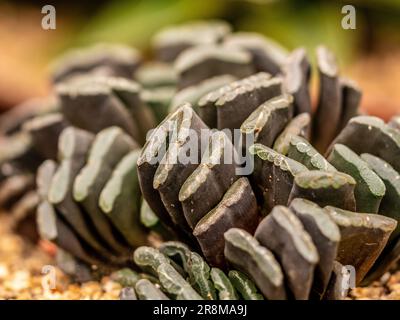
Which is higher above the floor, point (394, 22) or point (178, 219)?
point (394, 22)

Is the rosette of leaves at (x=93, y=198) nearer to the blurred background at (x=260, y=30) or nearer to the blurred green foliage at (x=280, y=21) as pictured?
the blurred background at (x=260, y=30)

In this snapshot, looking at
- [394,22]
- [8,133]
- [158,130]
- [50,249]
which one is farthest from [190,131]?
[394,22]

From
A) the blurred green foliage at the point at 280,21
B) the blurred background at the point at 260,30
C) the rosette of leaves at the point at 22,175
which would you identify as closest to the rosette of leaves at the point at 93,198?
the rosette of leaves at the point at 22,175

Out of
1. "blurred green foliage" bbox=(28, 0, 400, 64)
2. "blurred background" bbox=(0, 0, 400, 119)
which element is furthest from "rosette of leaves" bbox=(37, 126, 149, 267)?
"blurred green foliage" bbox=(28, 0, 400, 64)

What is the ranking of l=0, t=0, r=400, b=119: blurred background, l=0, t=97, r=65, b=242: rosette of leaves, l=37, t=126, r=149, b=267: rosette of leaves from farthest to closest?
1. l=0, t=0, r=400, b=119: blurred background
2. l=0, t=97, r=65, b=242: rosette of leaves
3. l=37, t=126, r=149, b=267: rosette of leaves

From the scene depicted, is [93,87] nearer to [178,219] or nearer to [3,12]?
[178,219]

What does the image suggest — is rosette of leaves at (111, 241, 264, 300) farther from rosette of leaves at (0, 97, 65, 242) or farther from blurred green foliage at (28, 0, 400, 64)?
blurred green foliage at (28, 0, 400, 64)

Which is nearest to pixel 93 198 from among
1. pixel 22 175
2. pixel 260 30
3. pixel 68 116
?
pixel 68 116
